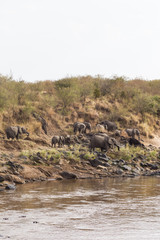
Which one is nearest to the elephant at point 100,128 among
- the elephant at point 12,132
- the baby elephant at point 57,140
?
the baby elephant at point 57,140

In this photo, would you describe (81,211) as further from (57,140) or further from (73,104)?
(73,104)

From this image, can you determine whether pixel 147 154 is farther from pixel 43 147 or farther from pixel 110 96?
pixel 110 96

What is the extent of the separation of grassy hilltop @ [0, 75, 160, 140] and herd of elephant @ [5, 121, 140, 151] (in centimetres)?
124

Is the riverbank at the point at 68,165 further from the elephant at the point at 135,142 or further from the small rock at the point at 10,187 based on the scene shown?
the elephant at the point at 135,142

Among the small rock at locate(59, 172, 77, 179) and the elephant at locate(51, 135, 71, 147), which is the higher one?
the elephant at locate(51, 135, 71, 147)

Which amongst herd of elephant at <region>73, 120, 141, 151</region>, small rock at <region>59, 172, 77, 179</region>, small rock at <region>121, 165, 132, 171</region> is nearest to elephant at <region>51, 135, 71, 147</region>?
herd of elephant at <region>73, 120, 141, 151</region>

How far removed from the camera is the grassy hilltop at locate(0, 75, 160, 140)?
1062 inches

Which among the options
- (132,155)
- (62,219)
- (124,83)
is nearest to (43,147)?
(132,155)

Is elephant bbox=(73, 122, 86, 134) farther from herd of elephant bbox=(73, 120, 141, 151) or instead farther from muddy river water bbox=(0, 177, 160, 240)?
muddy river water bbox=(0, 177, 160, 240)

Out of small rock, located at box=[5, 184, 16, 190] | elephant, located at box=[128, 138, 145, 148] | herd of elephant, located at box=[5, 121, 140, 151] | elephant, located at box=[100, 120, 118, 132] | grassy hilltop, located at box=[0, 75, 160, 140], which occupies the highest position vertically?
grassy hilltop, located at box=[0, 75, 160, 140]

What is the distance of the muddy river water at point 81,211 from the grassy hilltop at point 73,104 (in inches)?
416

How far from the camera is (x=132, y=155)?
23.2 meters

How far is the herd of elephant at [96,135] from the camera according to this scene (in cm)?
2259

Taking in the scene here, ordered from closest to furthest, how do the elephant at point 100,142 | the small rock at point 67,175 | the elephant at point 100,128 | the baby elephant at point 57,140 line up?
the small rock at point 67,175 < the elephant at point 100,142 < the baby elephant at point 57,140 < the elephant at point 100,128
